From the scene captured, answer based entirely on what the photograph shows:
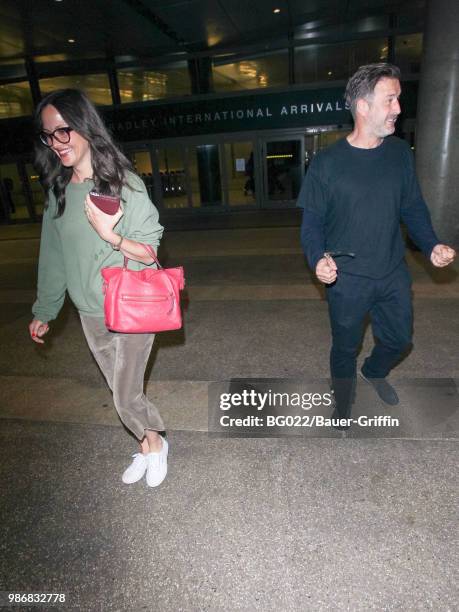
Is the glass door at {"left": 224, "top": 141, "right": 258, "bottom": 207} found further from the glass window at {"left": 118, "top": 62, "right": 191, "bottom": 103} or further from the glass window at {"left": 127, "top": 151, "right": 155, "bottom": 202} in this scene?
the glass window at {"left": 127, "top": 151, "right": 155, "bottom": 202}

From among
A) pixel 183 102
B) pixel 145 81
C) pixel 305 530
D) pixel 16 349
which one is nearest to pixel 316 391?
pixel 305 530

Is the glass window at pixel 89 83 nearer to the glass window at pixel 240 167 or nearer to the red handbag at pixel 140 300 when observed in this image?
the glass window at pixel 240 167

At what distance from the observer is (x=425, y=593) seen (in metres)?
1.75

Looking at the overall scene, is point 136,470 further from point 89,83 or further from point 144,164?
point 89,83

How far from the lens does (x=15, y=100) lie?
15.4 m

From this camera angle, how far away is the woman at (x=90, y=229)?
71.5 inches

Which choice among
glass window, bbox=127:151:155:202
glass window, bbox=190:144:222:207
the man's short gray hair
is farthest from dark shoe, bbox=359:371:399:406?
glass window, bbox=127:151:155:202

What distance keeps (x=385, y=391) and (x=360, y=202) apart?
1615mm

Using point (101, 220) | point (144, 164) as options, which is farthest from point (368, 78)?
point (144, 164)

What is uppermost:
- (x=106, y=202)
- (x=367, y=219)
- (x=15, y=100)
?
(x=15, y=100)

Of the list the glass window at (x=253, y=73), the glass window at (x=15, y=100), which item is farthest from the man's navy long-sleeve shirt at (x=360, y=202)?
the glass window at (x=15, y=100)

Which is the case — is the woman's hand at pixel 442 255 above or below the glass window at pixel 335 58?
below

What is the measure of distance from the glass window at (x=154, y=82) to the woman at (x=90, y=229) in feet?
47.4

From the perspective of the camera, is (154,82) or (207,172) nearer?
(154,82)
